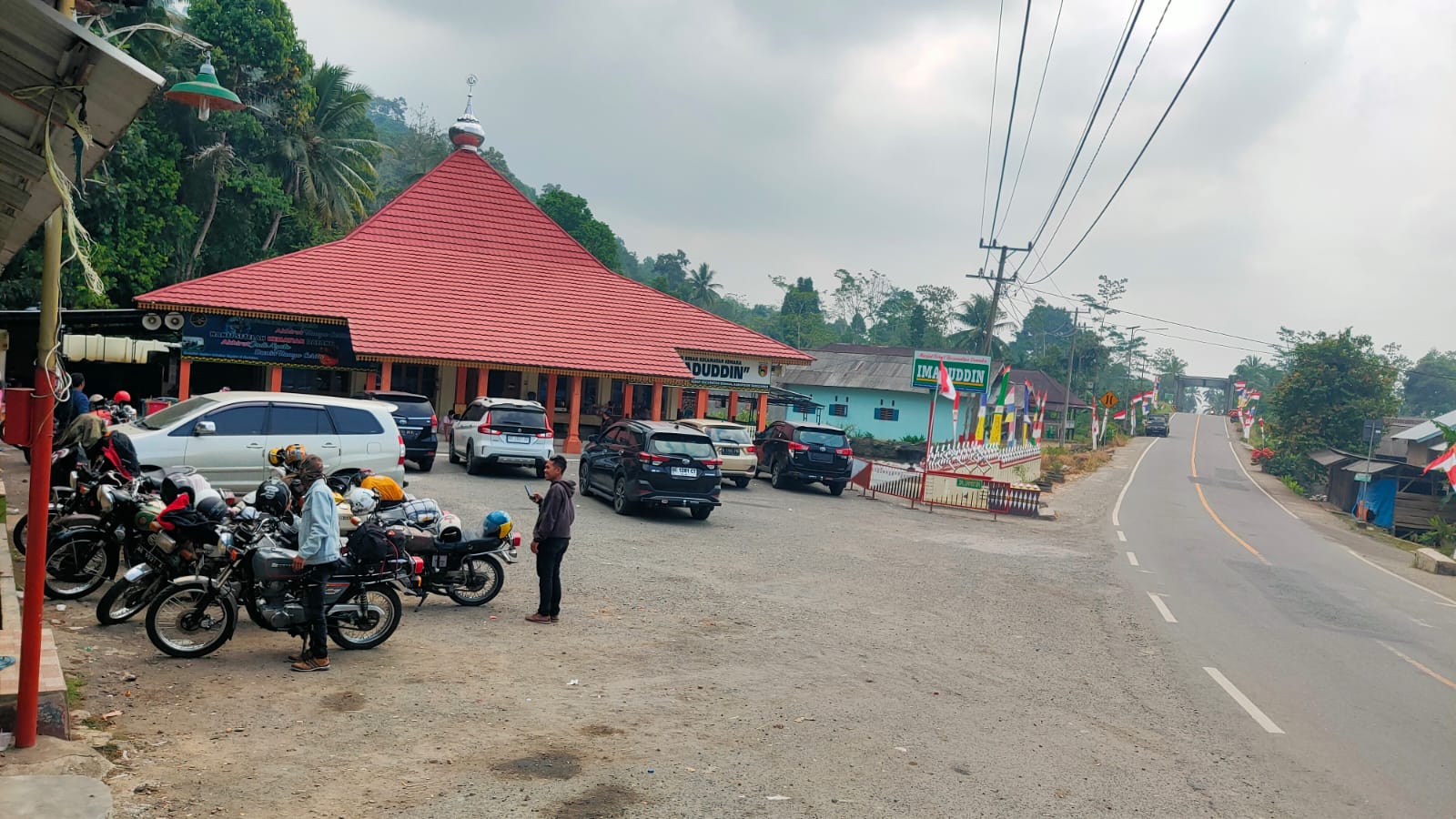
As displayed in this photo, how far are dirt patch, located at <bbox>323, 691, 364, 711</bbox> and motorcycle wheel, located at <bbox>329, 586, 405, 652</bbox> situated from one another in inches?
41.6

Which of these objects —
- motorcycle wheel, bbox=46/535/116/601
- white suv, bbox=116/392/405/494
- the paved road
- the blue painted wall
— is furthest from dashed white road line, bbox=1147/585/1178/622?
the blue painted wall

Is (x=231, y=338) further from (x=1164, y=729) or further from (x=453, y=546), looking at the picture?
(x=1164, y=729)

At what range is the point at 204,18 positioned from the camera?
34.2 m

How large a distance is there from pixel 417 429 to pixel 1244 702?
15642 mm

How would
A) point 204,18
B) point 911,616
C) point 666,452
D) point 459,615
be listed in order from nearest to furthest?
point 459,615, point 911,616, point 666,452, point 204,18

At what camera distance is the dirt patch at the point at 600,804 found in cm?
541

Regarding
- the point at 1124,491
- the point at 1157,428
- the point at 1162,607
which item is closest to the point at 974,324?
the point at 1157,428

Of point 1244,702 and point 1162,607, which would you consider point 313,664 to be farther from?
point 1162,607

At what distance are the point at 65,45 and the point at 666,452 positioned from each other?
44.8 ft

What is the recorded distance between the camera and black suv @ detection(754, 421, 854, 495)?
956 inches

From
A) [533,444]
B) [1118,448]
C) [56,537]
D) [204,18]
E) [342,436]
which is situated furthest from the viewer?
[1118,448]

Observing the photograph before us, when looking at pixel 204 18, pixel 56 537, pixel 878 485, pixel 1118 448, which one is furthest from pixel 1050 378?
pixel 56 537

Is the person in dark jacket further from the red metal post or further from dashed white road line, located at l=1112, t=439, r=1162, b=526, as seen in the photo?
dashed white road line, located at l=1112, t=439, r=1162, b=526

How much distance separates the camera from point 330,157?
39250 millimetres
